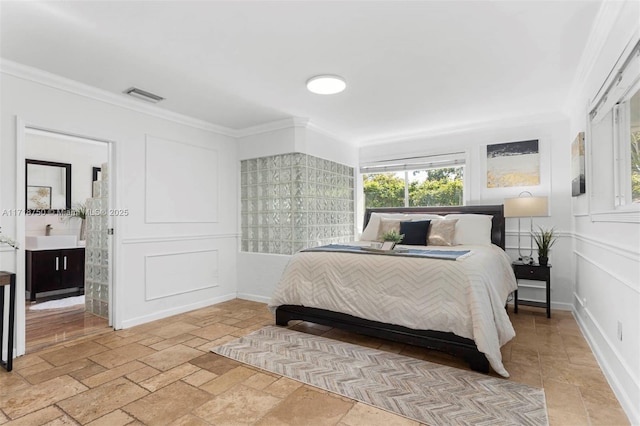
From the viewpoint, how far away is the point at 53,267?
187 inches

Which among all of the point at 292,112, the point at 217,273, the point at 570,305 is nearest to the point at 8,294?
the point at 217,273

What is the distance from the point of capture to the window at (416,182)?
193 inches

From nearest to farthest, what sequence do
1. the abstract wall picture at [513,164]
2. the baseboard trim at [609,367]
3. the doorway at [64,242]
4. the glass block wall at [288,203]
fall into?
the baseboard trim at [609,367] < the doorway at [64,242] < the abstract wall picture at [513,164] < the glass block wall at [288,203]

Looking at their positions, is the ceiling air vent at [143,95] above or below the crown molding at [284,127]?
above

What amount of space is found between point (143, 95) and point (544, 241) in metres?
4.72

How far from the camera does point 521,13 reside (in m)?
2.13

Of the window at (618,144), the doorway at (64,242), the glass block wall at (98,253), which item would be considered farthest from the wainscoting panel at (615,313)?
the glass block wall at (98,253)

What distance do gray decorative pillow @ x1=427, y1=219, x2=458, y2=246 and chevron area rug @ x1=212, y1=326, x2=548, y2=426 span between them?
1.72 meters

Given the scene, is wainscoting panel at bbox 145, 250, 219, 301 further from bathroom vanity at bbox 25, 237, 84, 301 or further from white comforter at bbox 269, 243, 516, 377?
bathroom vanity at bbox 25, 237, 84, 301

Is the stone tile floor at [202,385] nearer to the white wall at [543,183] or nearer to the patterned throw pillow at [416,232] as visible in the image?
the white wall at [543,183]

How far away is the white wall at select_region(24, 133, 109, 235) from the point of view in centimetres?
500

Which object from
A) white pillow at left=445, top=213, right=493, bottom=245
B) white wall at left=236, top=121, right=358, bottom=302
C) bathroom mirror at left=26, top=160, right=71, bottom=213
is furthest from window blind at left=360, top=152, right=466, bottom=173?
bathroom mirror at left=26, top=160, right=71, bottom=213

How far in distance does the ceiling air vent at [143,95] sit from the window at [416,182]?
10.7 ft

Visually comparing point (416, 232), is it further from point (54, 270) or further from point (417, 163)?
point (54, 270)
